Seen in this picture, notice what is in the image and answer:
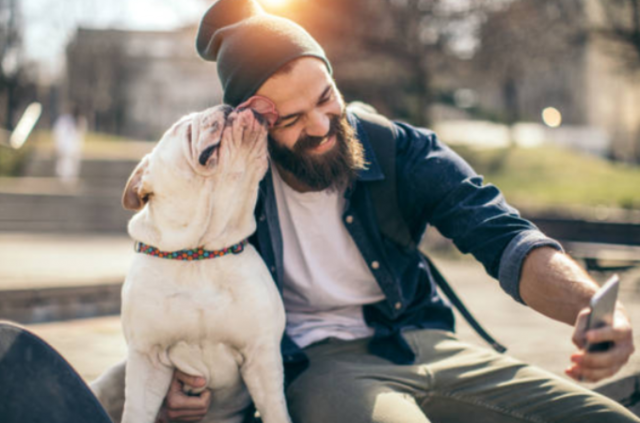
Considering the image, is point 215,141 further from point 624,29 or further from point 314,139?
Answer: point 624,29

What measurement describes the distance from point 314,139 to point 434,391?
3.17ft

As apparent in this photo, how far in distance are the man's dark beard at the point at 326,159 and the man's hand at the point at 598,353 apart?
3.30 ft

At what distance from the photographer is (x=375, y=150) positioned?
251 centimetres

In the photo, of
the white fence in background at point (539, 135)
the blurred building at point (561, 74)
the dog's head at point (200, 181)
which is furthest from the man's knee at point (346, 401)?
the white fence in background at point (539, 135)

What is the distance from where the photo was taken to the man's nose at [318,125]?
2.37 meters

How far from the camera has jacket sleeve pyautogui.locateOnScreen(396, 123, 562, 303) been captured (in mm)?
2125

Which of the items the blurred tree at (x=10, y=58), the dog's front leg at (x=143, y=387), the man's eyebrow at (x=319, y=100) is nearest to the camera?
the dog's front leg at (x=143, y=387)

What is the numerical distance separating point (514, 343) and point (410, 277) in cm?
193

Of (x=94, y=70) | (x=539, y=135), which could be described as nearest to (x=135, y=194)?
(x=539, y=135)

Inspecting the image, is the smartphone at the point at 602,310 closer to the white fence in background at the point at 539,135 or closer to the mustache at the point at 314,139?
the mustache at the point at 314,139

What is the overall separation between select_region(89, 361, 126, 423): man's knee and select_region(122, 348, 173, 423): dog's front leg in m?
0.27

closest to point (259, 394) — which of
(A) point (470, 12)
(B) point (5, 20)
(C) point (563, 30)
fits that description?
(A) point (470, 12)

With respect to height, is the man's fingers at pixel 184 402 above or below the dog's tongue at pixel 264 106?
below

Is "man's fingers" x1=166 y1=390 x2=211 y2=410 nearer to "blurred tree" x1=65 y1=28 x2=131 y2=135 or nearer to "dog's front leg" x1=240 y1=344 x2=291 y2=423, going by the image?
"dog's front leg" x1=240 y1=344 x2=291 y2=423
